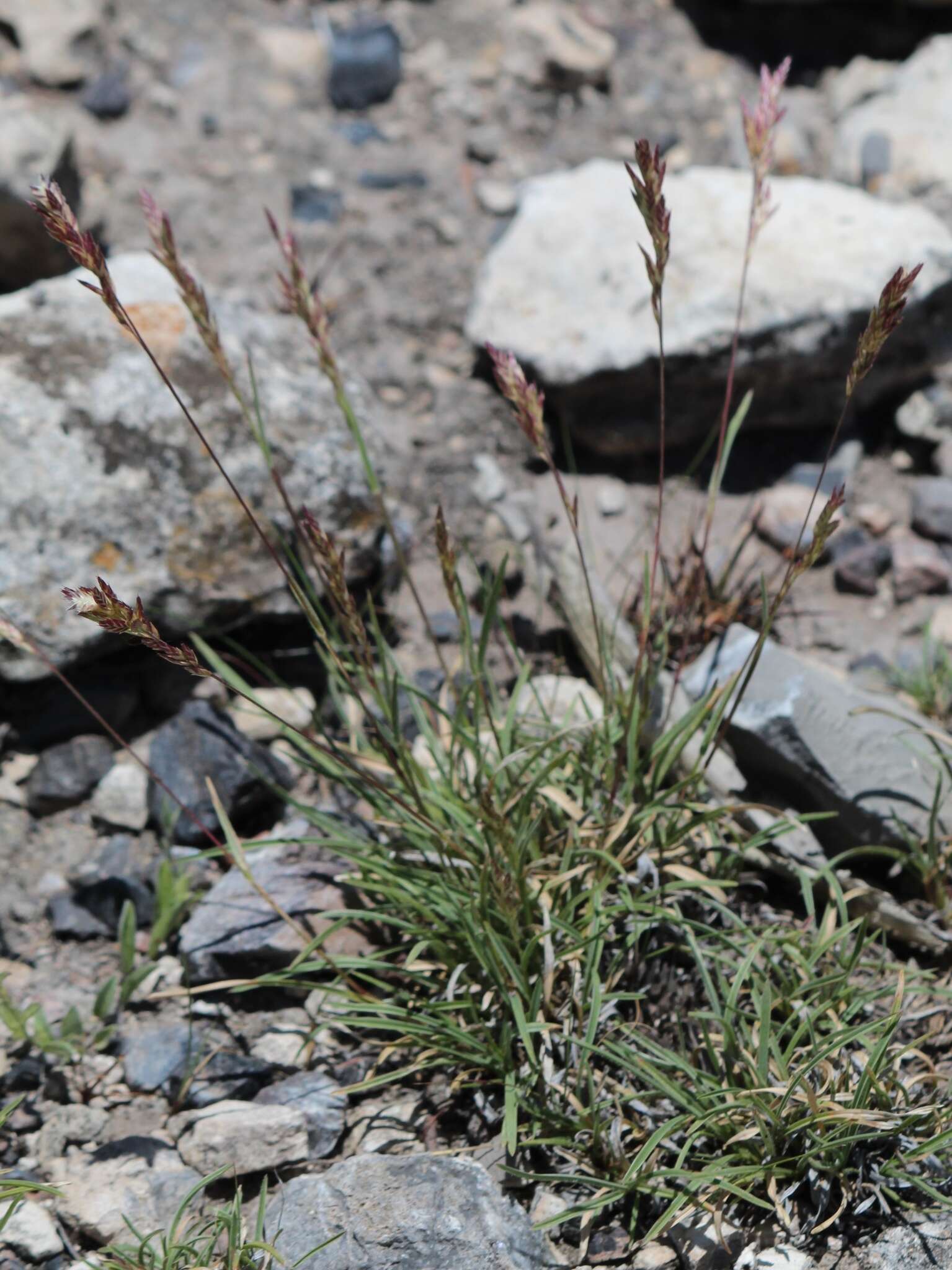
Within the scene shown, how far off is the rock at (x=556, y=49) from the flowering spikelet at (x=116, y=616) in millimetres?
3840

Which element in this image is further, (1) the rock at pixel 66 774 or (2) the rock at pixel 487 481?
(2) the rock at pixel 487 481

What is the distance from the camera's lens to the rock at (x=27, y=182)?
356 cm

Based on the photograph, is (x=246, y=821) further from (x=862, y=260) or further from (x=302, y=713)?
(x=862, y=260)

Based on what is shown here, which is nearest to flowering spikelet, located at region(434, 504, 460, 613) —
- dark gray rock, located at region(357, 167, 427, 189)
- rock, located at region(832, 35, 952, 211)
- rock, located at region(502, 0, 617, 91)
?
dark gray rock, located at region(357, 167, 427, 189)

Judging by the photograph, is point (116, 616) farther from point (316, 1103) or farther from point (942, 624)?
point (942, 624)

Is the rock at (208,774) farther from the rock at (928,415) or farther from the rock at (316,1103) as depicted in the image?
the rock at (928,415)

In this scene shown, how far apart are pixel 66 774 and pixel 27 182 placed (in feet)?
6.58

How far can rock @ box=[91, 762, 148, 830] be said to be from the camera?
2.83 m

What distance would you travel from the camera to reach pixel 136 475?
2873mm

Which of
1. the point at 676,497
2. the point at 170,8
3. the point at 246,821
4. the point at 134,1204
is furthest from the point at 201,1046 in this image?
the point at 170,8

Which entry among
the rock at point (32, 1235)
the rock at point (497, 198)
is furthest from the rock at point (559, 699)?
the rock at point (497, 198)

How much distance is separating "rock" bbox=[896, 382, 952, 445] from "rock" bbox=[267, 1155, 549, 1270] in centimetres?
286

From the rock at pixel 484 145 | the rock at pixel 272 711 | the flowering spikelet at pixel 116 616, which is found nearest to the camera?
the flowering spikelet at pixel 116 616

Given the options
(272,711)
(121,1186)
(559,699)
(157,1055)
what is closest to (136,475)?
(272,711)
